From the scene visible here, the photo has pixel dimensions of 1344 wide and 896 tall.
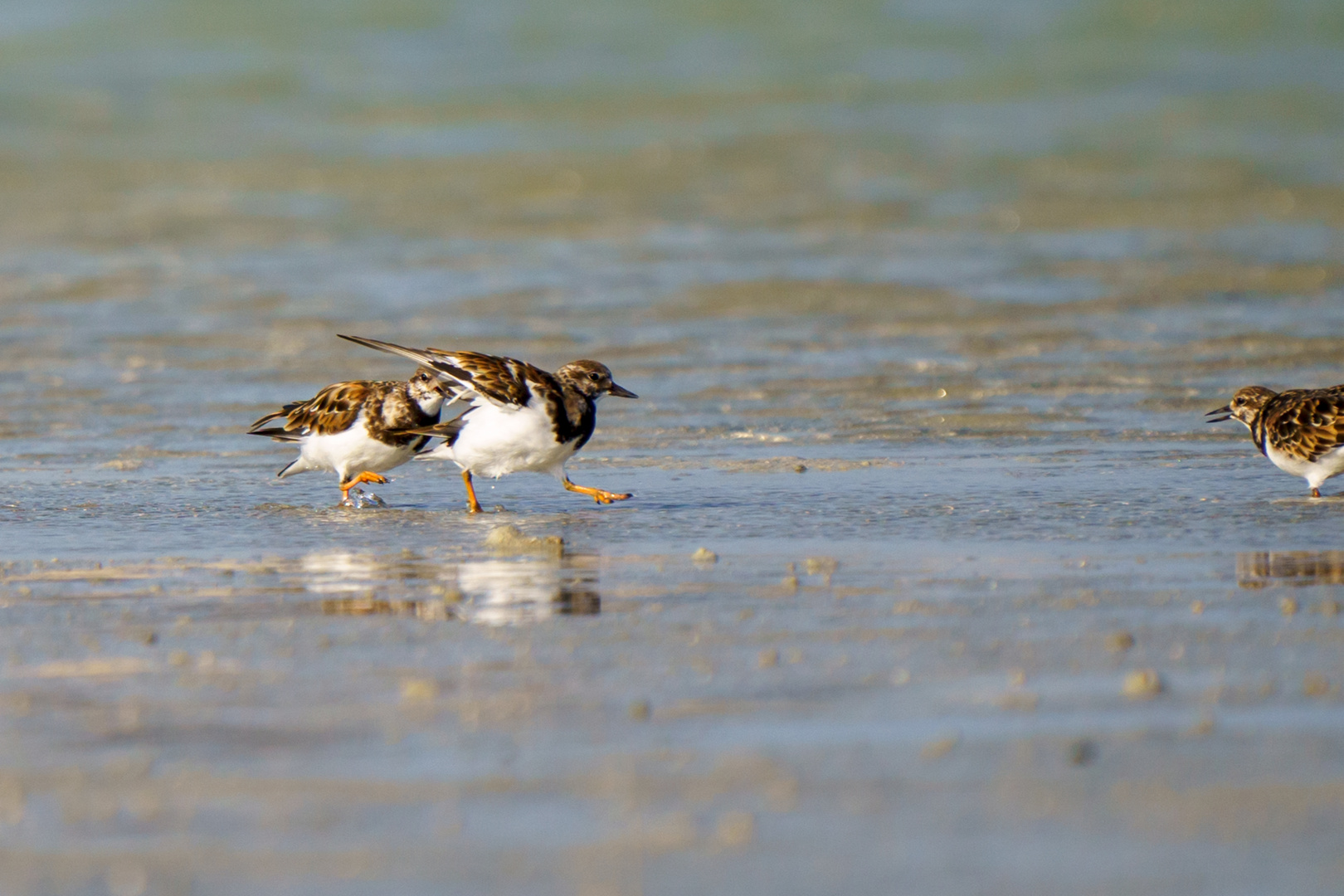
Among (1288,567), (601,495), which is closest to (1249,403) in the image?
(1288,567)

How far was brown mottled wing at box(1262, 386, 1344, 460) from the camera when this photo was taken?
7.07 m

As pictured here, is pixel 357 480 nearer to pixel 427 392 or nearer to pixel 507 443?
→ pixel 427 392

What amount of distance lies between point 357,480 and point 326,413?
0.32 meters

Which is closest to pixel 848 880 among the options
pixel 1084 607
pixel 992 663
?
pixel 992 663

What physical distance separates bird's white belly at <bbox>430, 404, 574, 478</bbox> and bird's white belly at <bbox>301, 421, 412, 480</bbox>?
37cm

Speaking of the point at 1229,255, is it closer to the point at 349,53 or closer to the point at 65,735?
the point at 65,735

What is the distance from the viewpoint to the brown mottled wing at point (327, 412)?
788 centimetres

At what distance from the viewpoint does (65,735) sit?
13.4 ft

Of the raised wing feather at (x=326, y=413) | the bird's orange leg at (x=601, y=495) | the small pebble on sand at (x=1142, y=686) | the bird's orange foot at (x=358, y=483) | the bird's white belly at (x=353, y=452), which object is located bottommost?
the small pebble on sand at (x=1142, y=686)

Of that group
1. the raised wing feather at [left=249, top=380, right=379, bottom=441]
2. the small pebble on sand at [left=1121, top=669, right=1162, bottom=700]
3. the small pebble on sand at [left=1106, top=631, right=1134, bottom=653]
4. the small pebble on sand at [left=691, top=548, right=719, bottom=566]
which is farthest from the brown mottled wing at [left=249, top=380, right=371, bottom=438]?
the small pebble on sand at [left=1121, top=669, right=1162, bottom=700]

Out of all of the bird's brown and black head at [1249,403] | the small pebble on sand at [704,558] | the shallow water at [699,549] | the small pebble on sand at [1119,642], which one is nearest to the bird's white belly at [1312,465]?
the shallow water at [699,549]

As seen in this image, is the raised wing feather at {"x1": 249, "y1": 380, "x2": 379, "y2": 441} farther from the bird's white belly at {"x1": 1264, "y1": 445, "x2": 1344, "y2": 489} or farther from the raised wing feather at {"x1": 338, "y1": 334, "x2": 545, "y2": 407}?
the bird's white belly at {"x1": 1264, "y1": 445, "x2": 1344, "y2": 489}

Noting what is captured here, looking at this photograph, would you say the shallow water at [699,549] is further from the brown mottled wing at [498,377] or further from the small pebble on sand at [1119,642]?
the brown mottled wing at [498,377]

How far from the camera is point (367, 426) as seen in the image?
25.5 ft
